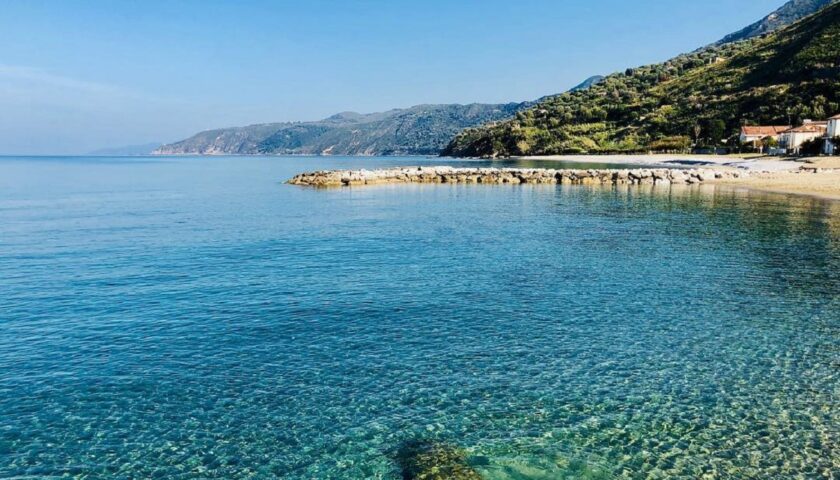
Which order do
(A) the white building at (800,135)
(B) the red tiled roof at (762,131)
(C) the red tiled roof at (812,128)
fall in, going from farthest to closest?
1. (B) the red tiled roof at (762,131)
2. (C) the red tiled roof at (812,128)
3. (A) the white building at (800,135)

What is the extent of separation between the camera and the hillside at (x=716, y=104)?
131 m

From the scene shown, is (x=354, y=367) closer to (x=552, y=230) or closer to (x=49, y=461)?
(x=49, y=461)

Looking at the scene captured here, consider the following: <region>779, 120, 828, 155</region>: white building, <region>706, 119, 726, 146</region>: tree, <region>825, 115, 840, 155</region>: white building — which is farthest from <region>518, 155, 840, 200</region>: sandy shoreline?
<region>706, 119, 726, 146</region>: tree

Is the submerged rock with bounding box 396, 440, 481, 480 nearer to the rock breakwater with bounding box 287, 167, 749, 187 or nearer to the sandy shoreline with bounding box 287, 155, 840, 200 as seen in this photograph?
the sandy shoreline with bounding box 287, 155, 840, 200

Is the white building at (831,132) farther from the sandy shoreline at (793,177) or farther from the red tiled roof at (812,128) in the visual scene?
the sandy shoreline at (793,177)

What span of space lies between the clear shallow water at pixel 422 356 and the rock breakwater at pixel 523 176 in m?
41.1

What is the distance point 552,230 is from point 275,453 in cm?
2889

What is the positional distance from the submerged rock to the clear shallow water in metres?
0.26

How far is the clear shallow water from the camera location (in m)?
10.3

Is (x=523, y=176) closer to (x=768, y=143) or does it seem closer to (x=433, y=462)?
(x=768, y=143)

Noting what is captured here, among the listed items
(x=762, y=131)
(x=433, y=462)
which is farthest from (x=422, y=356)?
(x=762, y=131)

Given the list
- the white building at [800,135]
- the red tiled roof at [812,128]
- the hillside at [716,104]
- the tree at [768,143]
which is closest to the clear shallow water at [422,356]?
the white building at [800,135]

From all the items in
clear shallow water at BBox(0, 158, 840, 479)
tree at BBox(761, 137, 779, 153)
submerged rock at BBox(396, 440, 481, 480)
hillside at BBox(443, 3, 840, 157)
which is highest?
hillside at BBox(443, 3, 840, 157)

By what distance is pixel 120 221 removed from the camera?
42.2m
